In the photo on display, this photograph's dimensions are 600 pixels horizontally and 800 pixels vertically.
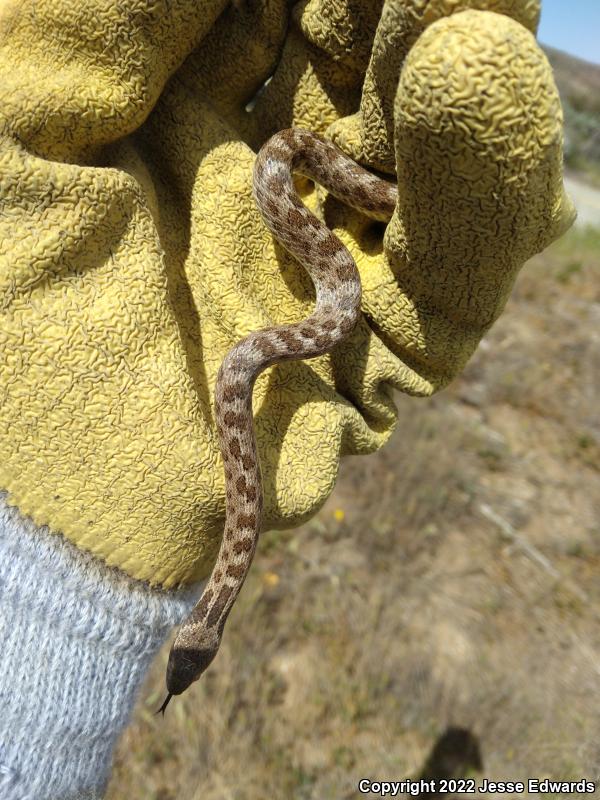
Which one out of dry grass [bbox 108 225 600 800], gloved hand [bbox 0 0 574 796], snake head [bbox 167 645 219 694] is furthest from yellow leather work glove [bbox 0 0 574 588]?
dry grass [bbox 108 225 600 800]

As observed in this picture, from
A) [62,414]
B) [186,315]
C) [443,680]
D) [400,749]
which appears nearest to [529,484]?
[443,680]

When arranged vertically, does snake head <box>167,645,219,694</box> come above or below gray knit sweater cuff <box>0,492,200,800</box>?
below

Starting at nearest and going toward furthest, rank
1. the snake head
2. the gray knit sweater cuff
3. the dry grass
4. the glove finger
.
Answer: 1. the glove finger
2. the gray knit sweater cuff
3. the snake head
4. the dry grass

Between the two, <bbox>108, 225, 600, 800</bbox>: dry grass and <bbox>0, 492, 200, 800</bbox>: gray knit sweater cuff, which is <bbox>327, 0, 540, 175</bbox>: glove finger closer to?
<bbox>0, 492, 200, 800</bbox>: gray knit sweater cuff

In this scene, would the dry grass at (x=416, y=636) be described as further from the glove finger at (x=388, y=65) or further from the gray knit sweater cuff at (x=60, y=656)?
the glove finger at (x=388, y=65)

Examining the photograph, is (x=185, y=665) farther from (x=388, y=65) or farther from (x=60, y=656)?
(x=388, y=65)

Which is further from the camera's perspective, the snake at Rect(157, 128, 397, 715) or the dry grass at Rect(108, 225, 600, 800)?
the dry grass at Rect(108, 225, 600, 800)

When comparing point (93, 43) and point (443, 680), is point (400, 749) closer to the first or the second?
point (443, 680)
